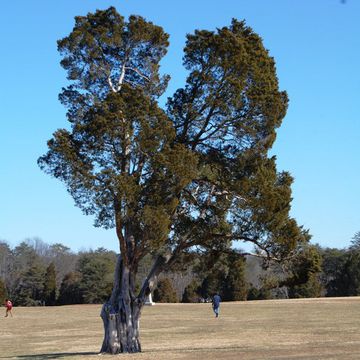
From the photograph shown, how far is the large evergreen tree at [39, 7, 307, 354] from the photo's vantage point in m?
19.9

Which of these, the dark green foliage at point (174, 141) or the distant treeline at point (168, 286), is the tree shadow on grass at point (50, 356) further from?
the distant treeline at point (168, 286)

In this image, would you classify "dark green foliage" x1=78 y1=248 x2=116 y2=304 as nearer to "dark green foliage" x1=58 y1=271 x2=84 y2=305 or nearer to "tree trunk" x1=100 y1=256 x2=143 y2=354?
"dark green foliage" x1=58 y1=271 x2=84 y2=305

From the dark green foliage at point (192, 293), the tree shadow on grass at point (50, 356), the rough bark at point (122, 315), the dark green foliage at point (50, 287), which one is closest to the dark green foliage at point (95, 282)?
the dark green foliage at point (50, 287)

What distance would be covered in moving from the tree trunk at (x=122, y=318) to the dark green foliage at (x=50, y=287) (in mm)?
60118

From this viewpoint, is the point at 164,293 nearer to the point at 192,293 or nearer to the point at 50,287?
the point at 192,293

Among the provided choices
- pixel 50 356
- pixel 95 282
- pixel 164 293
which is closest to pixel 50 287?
pixel 95 282

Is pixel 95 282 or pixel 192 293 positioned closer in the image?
pixel 95 282

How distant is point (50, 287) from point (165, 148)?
210 ft

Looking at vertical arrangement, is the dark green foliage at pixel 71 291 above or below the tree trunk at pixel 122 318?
above

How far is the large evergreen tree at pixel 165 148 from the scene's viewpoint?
19.9 m

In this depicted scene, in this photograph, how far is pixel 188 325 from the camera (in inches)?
1503

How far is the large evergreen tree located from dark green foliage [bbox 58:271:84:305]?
58216mm

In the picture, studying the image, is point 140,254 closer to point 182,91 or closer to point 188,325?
point 182,91

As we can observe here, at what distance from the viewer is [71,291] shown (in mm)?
79438
